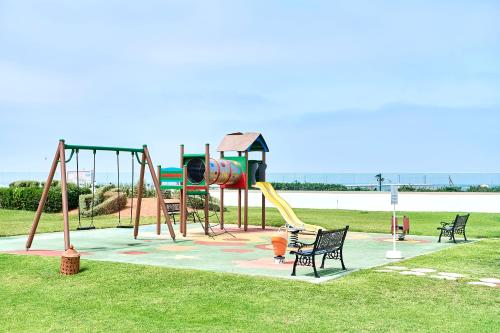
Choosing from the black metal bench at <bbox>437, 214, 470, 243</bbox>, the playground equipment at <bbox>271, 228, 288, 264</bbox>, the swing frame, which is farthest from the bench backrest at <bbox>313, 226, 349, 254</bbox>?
the black metal bench at <bbox>437, 214, 470, 243</bbox>

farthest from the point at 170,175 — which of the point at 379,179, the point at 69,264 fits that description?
the point at 379,179

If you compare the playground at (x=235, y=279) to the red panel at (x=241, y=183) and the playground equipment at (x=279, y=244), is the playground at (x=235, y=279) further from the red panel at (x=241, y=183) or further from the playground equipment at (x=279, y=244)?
the red panel at (x=241, y=183)

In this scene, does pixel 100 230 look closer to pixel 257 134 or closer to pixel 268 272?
pixel 257 134

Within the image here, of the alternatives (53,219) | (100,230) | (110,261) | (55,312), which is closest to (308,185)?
(53,219)

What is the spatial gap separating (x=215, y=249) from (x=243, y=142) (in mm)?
7958

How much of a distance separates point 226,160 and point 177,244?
19.5 feet

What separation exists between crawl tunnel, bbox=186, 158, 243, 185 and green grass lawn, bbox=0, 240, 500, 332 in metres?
9.04

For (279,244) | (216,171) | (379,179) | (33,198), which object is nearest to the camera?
(279,244)

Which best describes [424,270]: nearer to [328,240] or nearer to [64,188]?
[328,240]

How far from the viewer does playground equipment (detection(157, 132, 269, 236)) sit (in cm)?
2105

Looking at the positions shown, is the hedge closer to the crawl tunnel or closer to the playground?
the playground

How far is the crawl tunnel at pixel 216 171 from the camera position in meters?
22.0

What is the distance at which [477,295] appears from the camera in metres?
10.5

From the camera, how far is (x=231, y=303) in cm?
998
